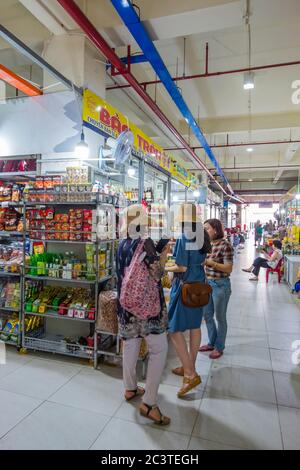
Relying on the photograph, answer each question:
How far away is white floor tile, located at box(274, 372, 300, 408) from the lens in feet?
8.80

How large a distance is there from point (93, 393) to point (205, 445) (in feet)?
3.56

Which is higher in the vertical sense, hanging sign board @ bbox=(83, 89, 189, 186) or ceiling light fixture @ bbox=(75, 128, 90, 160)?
hanging sign board @ bbox=(83, 89, 189, 186)

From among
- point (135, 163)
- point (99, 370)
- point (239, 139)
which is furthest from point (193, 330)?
point (239, 139)

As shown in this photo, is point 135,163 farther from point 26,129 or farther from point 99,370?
point 99,370

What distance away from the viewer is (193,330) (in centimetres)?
291

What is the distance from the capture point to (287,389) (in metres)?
2.90

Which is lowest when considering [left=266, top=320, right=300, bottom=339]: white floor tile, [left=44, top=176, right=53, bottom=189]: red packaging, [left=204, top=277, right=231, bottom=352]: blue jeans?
[left=266, top=320, right=300, bottom=339]: white floor tile

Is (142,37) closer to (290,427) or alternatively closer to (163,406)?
(163,406)

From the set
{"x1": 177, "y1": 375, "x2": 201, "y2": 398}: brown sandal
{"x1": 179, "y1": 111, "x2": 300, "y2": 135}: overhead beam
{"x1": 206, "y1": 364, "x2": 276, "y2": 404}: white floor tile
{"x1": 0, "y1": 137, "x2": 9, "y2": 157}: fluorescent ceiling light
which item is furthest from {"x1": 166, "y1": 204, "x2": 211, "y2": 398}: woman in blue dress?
{"x1": 179, "y1": 111, "x2": 300, "y2": 135}: overhead beam

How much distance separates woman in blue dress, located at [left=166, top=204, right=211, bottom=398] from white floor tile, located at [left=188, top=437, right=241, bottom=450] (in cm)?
56

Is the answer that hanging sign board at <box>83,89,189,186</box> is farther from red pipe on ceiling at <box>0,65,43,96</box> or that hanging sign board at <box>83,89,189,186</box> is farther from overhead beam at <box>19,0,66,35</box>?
overhead beam at <box>19,0,66,35</box>

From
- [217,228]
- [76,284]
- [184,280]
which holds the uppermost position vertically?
[217,228]

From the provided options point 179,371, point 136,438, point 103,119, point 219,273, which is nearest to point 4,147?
point 103,119

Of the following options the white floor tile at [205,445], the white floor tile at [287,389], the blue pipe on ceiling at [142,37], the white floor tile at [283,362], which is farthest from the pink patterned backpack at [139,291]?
the blue pipe on ceiling at [142,37]
